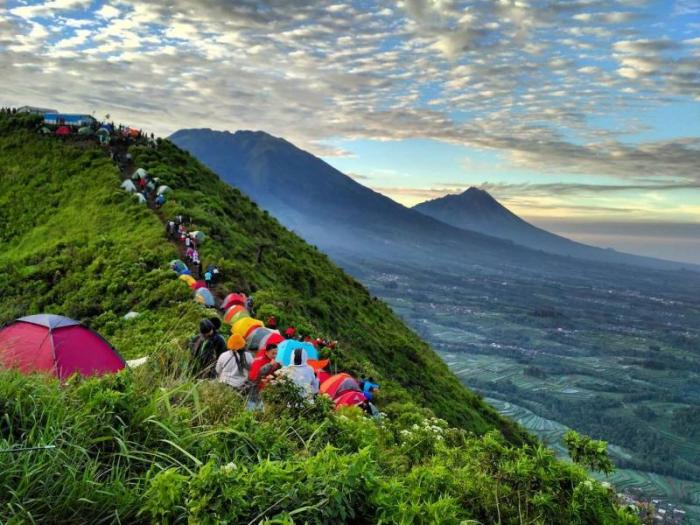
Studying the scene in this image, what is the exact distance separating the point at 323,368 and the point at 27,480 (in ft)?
43.4

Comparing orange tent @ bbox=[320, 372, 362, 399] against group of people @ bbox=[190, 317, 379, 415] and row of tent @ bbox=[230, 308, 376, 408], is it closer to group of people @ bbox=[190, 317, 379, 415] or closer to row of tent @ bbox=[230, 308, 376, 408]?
row of tent @ bbox=[230, 308, 376, 408]

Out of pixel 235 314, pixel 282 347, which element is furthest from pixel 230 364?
pixel 235 314

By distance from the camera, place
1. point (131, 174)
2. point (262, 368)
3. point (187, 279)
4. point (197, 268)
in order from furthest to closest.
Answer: point (131, 174)
point (197, 268)
point (187, 279)
point (262, 368)

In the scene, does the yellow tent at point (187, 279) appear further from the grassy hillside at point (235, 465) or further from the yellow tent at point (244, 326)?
the grassy hillside at point (235, 465)

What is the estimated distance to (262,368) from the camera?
912 centimetres

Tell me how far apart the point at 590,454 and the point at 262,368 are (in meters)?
5.84

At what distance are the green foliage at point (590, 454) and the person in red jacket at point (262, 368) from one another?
12.5 feet

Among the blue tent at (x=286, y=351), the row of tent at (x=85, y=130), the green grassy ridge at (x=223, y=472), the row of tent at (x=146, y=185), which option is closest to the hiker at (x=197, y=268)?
the blue tent at (x=286, y=351)

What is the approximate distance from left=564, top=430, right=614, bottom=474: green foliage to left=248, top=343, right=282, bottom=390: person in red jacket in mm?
3803

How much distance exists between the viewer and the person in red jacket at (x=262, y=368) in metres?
7.80

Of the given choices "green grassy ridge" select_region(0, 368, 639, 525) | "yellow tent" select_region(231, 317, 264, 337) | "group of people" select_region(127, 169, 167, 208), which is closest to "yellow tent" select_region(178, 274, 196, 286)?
"yellow tent" select_region(231, 317, 264, 337)

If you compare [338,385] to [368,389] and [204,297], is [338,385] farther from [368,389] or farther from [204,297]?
[204,297]

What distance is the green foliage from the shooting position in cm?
503

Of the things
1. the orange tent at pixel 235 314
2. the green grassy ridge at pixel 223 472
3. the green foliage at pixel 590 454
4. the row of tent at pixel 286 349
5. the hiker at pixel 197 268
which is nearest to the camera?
the green grassy ridge at pixel 223 472
